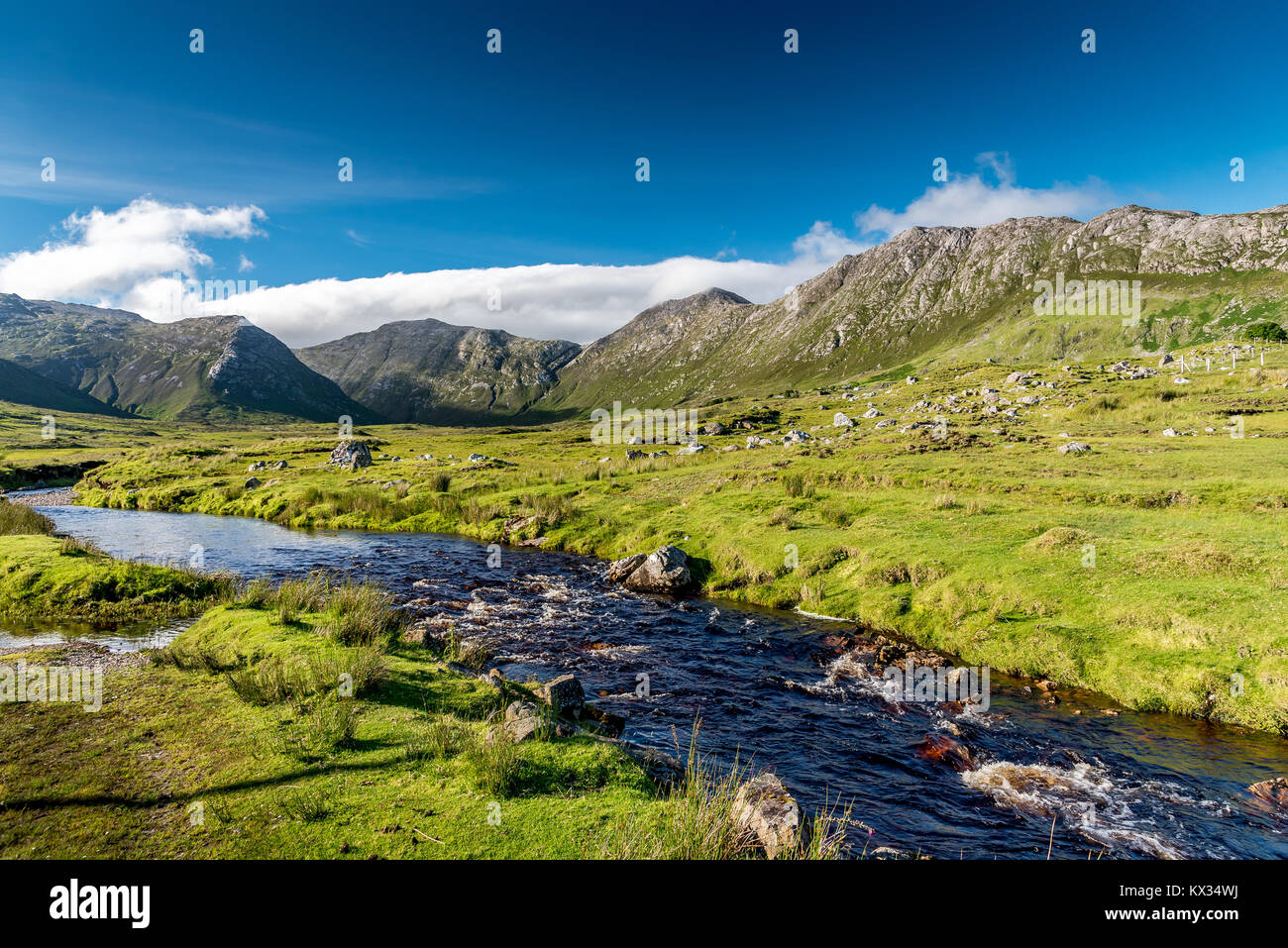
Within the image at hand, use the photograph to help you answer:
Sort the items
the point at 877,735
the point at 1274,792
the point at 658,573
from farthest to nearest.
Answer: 1. the point at 658,573
2. the point at 877,735
3. the point at 1274,792

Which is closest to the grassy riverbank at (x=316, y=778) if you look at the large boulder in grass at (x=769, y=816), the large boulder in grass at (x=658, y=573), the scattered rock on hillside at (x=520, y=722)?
the scattered rock on hillside at (x=520, y=722)

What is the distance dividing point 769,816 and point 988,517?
26992 millimetres

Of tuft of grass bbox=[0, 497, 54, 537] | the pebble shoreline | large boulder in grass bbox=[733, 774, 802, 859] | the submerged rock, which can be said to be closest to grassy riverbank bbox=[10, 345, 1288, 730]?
the pebble shoreline

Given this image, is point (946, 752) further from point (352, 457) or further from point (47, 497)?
point (47, 497)

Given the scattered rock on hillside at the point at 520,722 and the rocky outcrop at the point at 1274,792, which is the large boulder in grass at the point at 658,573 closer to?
the scattered rock on hillside at the point at 520,722

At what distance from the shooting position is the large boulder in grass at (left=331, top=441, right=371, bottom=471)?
81.9 m

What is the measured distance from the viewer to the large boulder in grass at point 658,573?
95.7 ft

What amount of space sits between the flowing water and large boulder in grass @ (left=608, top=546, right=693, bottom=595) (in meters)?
1.43

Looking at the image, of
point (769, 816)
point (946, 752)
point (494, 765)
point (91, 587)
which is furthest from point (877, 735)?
point (91, 587)

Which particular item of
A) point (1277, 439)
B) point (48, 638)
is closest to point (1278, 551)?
point (1277, 439)

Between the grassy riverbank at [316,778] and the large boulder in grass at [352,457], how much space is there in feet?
237

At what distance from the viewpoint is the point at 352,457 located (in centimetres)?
8356

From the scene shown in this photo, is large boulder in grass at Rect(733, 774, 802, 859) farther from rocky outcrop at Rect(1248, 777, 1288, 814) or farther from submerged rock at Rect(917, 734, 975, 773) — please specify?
rocky outcrop at Rect(1248, 777, 1288, 814)
